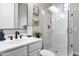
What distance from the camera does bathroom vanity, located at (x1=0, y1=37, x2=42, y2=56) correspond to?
1.55m

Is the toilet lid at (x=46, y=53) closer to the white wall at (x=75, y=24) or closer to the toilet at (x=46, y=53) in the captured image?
the toilet at (x=46, y=53)

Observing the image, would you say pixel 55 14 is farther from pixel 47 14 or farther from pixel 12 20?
pixel 12 20

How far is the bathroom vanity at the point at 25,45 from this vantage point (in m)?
1.55

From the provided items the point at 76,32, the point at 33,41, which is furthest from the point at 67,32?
the point at 33,41

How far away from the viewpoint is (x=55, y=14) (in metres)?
1.75

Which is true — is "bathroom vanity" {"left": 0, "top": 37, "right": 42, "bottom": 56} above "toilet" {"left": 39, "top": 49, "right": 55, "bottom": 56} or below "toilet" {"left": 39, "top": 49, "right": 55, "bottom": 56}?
above

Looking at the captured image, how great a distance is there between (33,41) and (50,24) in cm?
35

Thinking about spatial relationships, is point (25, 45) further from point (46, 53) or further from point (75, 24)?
point (75, 24)

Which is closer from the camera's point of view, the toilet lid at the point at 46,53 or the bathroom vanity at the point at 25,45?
the bathroom vanity at the point at 25,45

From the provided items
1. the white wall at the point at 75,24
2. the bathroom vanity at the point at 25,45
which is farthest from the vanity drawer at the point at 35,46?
the white wall at the point at 75,24

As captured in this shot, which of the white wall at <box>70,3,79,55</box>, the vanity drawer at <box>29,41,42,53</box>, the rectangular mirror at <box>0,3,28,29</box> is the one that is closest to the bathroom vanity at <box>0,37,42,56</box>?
the vanity drawer at <box>29,41,42,53</box>

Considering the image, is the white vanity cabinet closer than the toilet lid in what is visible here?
Yes

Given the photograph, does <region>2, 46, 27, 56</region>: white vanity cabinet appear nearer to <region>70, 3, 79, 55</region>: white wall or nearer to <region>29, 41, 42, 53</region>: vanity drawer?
<region>29, 41, 42, 53</region>: vanity drawer

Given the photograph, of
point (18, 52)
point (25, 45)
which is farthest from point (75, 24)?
point (18, 52)
